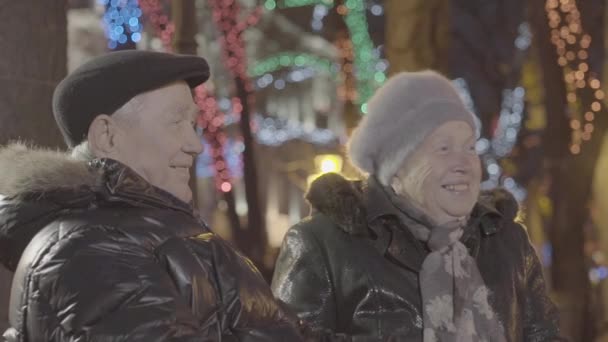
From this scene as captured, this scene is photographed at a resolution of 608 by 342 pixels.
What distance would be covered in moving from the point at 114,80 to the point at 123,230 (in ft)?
1.40

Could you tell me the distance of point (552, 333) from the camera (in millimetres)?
4730

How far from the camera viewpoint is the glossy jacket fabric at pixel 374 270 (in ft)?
14.8

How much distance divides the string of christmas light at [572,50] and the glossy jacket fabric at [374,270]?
7589 mm

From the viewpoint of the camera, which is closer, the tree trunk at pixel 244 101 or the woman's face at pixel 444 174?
the woman's face at pixel 444 174

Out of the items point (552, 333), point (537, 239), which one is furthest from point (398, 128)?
point (537, 239)

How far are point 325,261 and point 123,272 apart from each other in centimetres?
189

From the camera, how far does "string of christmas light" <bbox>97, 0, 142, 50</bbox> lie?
25.7 ft

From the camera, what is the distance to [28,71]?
4.89 meters

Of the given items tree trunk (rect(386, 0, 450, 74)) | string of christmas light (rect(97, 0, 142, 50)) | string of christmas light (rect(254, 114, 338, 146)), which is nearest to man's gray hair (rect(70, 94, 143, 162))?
string of christmas light (rect(97, 0, 142, 50))

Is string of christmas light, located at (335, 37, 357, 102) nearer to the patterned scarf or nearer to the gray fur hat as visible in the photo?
the gray fur hat

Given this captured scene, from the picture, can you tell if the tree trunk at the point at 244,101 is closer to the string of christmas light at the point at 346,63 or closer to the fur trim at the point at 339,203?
the string of christmas light at the point at 346,63

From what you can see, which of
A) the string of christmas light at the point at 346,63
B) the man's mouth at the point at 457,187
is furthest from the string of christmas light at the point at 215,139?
the man's mouth at the point at 457,187

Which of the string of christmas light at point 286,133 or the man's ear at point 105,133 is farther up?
the man's ear at point 105,133

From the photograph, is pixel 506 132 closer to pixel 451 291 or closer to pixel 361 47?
pixel 361 47
